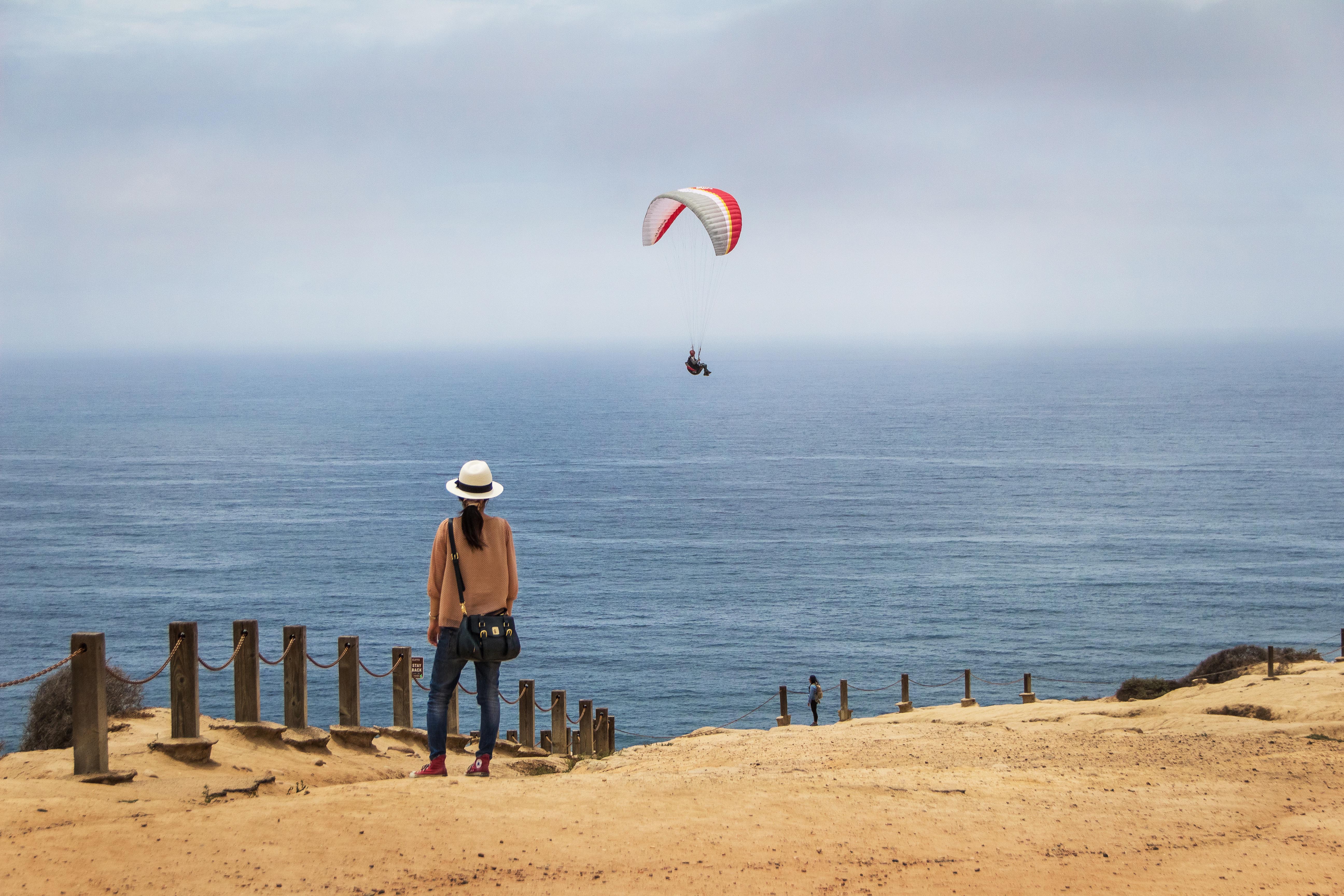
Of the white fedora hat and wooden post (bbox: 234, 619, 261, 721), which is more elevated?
the white fedora hat

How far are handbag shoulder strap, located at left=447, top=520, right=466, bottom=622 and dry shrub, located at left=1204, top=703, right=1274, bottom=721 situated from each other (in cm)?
1054

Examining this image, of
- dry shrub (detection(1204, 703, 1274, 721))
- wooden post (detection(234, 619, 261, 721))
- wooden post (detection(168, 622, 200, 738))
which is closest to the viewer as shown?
wooden post (detection(168, 622, 200, 738))

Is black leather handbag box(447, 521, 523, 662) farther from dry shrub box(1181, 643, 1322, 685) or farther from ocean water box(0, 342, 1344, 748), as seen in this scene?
ocean water box(0, 342, 1344, 748)

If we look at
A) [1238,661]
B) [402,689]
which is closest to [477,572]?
[402,689]

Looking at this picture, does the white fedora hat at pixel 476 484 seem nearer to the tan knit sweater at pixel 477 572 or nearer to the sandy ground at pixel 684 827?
the tan knit sweater at pixel 477 572

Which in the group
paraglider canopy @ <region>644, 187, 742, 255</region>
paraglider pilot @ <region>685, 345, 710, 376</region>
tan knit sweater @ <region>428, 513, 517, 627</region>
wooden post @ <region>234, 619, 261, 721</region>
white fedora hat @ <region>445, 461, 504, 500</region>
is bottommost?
wooden post @ <region>234, 619, 261, 721</region>

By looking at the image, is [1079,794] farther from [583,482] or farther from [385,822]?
[583,482]

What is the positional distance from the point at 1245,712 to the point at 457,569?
11.6 metres

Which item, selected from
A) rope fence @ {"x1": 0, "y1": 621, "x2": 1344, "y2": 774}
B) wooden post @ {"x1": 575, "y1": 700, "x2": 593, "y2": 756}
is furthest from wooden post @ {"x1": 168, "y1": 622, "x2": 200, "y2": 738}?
wooden post @ {"x1": 575, "y1": 700, "x2": 593, "y2": 756}

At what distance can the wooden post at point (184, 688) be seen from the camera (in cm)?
856

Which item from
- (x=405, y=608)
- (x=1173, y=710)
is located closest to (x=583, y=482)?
(x=405, y=608)

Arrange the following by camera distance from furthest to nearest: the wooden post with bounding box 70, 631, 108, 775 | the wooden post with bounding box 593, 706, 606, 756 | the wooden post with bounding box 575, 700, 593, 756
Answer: the wooden post with bounding box 593, 706, 606, 756 < the wooden post with bounding box 575, 700, 593, 756 < the wooden post with bounding box 70, 631, 108, 775

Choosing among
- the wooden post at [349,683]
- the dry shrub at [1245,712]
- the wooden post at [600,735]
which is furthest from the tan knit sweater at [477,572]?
the wooden post at [600,735]

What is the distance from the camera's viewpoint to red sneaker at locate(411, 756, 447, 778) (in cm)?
831
